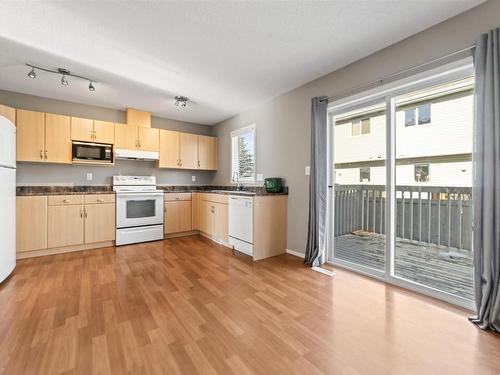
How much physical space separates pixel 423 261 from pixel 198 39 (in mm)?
3632

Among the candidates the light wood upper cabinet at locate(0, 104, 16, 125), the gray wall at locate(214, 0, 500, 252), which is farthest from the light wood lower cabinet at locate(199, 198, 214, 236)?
the light wood upper cabinet at locate(0, 104, 16, 125)

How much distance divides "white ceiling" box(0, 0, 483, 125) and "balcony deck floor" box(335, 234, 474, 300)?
2364 millimetres

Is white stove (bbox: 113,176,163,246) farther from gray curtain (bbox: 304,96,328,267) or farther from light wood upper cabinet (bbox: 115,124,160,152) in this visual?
gray curtain (bbox: 304,96,328,267)

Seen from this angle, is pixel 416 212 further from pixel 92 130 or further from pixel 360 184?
pixel 92 130

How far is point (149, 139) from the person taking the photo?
4387 millimetres

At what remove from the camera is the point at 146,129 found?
14.3 ft

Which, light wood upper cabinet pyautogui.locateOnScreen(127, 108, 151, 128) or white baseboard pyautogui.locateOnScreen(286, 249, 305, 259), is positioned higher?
light wood upper cabinet pyautogui.locateOnScreen(127, 108, 151, 128)

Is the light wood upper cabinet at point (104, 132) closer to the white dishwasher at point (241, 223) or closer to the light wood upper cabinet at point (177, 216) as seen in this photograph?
the light wood upper cabinet at point (177, 216)

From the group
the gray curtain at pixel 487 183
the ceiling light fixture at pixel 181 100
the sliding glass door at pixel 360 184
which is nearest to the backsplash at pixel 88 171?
the ceiling light fixture at pixel 181 100

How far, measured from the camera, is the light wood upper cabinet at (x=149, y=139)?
4305 millimetres

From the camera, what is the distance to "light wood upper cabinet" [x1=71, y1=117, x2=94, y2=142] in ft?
12.1

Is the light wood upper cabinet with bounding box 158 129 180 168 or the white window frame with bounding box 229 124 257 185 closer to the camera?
the white window frame with bounding box 229 124 257 185

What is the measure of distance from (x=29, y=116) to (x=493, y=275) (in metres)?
5.65

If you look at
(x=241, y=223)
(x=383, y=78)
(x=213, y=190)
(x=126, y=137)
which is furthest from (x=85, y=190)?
(x=383, y=78)
